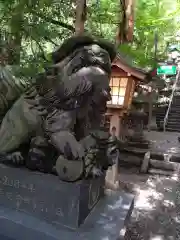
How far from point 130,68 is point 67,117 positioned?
2350 mm

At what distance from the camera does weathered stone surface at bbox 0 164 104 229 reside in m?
2.18

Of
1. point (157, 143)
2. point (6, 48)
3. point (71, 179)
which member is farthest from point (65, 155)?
point (157, 143)

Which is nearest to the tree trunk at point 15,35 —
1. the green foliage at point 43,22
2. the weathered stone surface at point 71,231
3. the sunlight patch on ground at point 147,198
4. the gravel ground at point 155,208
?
the green foliage at point 43,22

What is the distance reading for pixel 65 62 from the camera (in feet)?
7.30

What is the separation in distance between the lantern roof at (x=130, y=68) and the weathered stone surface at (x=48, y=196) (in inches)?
85.8

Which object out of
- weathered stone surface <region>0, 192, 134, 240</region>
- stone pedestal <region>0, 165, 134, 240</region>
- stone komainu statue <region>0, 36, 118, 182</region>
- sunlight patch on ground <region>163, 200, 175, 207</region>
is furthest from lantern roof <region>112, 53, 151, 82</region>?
sunlight patch on ground <region>163, 200, 175, 207</region>

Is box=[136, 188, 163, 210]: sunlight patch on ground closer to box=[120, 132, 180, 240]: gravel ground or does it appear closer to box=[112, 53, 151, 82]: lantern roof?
box=[120, 132, 180, 240]: gravel ground

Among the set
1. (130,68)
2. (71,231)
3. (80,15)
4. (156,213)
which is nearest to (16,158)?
(71,231)

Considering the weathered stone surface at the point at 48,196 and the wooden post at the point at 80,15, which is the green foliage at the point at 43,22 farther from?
the weathered stone surface at the point at 48,196

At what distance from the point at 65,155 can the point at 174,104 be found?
42.2ft

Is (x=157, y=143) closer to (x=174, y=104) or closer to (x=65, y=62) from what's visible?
(x=174, y=104)

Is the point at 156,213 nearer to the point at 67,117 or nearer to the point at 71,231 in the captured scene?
the point at 71,231

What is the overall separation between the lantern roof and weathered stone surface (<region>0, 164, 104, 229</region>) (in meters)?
2.18

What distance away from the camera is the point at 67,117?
212cm
